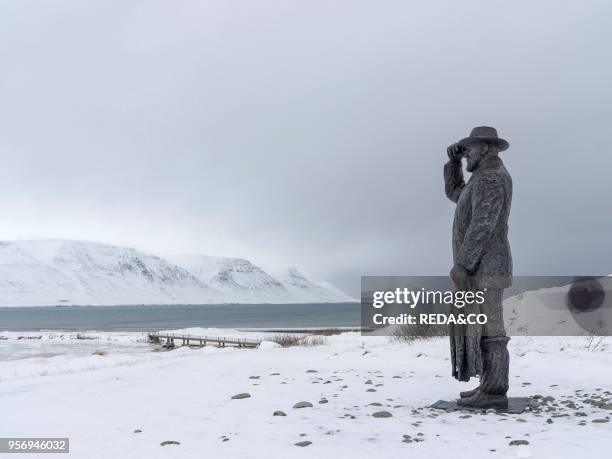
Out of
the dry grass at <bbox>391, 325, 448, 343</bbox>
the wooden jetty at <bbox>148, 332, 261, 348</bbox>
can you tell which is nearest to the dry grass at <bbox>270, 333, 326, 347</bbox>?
the dry grass at <bbox>391, 325, 448, 343</bbox>

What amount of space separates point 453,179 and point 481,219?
1.34m

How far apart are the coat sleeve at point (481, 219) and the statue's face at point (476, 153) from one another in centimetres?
36

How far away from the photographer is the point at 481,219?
297 inches

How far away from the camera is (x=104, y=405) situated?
7.98m

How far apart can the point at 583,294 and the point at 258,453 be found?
2254 cm

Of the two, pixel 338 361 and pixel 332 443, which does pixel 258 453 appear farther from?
pixel 338 361

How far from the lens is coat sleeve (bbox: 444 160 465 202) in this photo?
28.3 ft

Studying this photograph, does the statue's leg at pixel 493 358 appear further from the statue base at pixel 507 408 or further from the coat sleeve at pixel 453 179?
the coat sleeve at pixel 453 179

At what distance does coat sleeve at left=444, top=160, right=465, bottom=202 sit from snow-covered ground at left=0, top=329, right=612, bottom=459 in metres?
3.20

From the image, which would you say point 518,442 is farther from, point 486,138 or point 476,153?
point 486,138

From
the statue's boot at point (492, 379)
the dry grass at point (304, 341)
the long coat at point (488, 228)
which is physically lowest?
the dry grass at point (304, 341)

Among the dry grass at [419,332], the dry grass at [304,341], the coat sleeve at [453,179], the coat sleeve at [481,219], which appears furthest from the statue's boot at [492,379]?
the dry grass at [304,341]

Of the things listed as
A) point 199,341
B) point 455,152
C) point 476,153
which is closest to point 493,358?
point 476,153

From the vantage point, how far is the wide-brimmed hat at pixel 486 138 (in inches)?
314
